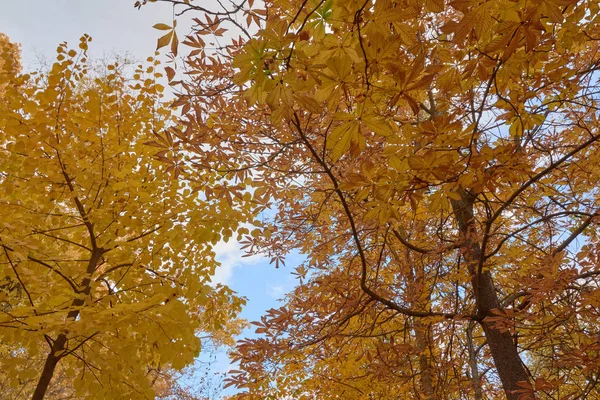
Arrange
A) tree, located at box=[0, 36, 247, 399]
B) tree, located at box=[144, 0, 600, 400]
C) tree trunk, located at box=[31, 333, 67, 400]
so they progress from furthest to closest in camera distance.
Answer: tree trunk, located at box=[31, 333, 67, 400], tree, located at box=[0, 36, 247, 399], tree, located at box=[144, 0, 600, 400]

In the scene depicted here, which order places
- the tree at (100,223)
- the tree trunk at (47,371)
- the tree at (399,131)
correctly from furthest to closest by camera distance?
the tree trunk at (47,371) → the tree at (100,223) → the tree at (399,131)

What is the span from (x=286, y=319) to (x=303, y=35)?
1.70 metres

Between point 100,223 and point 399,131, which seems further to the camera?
point 100,223

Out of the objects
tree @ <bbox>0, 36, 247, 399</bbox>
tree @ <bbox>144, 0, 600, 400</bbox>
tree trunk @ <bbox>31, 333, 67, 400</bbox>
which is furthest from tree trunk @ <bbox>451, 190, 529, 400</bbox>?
tree trunk @ <bbox>31, 333, 67, 400</bbox>

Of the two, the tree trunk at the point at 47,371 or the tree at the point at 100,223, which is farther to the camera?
the tree trunk at the point at 47,371

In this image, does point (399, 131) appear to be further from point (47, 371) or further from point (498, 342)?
point (47, 371)

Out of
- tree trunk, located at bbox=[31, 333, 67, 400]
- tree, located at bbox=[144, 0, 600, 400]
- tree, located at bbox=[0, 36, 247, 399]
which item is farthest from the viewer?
tree trunk, located at bbox=[31, 333, 67, 400]

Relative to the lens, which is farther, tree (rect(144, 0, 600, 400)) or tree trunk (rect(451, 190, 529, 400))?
tree trunk (rect(451, 190, 529, 400))

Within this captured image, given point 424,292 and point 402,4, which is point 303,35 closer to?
point 402,4

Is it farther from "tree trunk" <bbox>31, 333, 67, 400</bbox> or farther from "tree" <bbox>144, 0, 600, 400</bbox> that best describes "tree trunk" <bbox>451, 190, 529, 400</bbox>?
"tree trunk" <bbox>31, 333, 67, 400</bbox>

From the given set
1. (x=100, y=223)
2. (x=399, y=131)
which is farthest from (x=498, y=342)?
(x=100, y=223)

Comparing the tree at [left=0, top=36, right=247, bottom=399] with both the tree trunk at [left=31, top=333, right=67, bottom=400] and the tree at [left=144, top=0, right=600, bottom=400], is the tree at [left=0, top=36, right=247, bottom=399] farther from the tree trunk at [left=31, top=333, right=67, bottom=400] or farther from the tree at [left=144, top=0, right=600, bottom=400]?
the tree at [left=144, top=0, right=600, bottom=400]

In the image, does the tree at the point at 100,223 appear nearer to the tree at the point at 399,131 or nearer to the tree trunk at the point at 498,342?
the tree at the point at 399,131

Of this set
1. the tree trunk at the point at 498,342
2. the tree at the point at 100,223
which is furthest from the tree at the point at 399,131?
the tree at the point at 100,223
